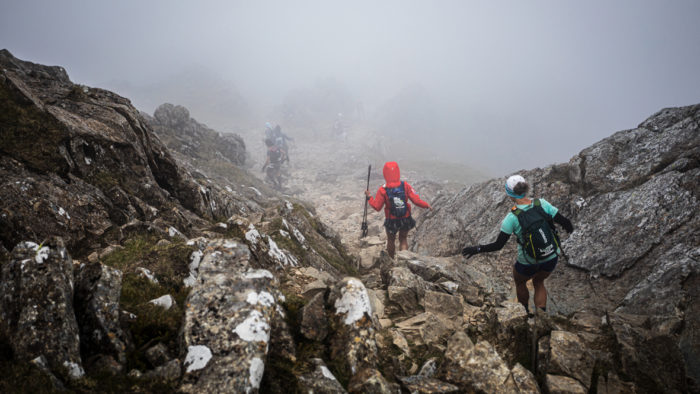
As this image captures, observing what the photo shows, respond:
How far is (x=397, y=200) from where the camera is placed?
11930mm

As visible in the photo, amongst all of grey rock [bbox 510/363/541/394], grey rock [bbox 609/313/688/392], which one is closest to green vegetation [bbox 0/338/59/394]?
grey rock [bbox 510/363/541/394]

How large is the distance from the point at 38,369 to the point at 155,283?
2211mm

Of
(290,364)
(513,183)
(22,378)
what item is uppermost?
(513,183)

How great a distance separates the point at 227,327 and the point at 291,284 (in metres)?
3.19

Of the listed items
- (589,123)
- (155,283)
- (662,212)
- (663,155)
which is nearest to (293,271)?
(155,283)

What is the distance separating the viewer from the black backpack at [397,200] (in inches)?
470

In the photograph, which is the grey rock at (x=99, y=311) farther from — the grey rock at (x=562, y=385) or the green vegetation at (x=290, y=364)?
the grey rock at (x=562, y=385)

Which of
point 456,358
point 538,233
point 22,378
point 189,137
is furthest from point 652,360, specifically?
point 189,137

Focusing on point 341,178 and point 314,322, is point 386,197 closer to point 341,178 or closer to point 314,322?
point 314,322

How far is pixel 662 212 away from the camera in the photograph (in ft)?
26.1

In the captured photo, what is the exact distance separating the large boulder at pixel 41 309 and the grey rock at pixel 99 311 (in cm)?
13

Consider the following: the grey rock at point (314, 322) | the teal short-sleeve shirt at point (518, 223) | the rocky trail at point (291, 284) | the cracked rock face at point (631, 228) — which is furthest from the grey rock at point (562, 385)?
the grey rock at point (314, 322)

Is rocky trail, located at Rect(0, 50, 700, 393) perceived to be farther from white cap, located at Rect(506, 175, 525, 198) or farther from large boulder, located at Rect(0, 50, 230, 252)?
white cap, located at Rect(506, 175, 525, 198)

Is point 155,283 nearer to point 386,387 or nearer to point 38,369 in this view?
point 38,369
